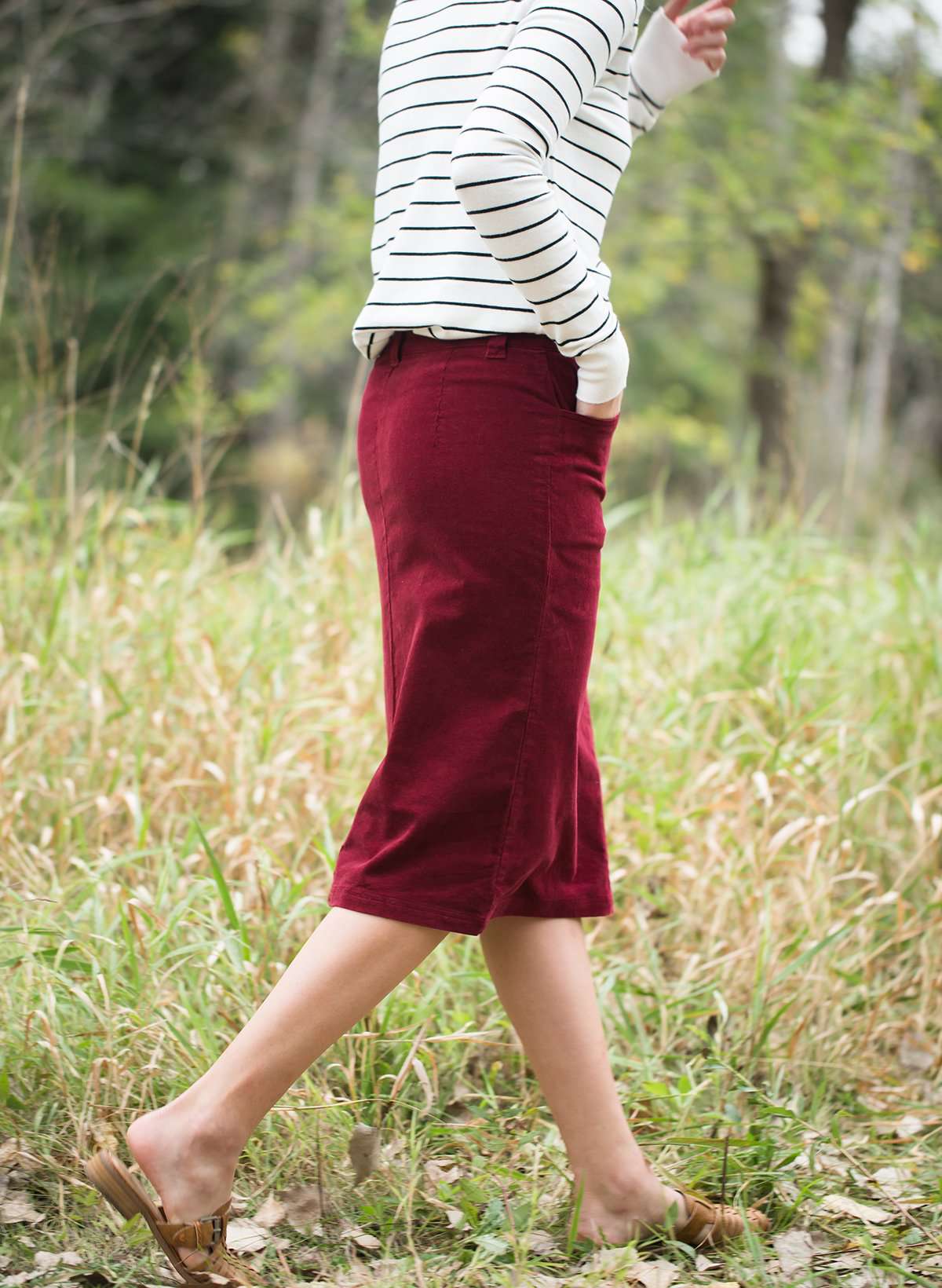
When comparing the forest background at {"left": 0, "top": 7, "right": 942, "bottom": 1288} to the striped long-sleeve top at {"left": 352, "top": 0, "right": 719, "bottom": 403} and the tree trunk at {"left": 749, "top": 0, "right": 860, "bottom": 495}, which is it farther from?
the tree trunk at {"left": 749, "top": 0, "right": 860, "bottom": 495}

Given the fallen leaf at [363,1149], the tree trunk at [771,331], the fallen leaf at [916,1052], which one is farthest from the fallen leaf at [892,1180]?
the tree trunk at [771,331]

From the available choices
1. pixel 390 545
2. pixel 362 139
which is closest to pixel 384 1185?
pixel 390 545

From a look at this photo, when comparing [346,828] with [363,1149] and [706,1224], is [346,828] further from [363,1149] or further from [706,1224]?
[706,1224]

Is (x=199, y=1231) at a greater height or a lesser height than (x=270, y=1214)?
greater

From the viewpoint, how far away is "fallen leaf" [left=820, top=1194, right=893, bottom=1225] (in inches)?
75.1

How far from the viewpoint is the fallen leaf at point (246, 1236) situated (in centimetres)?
172

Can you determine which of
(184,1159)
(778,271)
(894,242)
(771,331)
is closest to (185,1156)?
(184,1159)

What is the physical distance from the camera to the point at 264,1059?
5.03 ft

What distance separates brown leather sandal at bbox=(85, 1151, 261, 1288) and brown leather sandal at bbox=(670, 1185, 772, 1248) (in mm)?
612

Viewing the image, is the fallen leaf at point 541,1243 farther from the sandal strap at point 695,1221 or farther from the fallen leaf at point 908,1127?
the fallen leaf at point 908,1127

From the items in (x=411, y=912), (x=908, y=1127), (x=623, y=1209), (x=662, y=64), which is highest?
(x=662, y=64)

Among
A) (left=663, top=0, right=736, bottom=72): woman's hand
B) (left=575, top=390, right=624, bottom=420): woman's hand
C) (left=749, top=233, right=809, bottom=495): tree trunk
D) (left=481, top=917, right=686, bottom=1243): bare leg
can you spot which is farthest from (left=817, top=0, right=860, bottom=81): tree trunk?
(left=481, top=917, right=686, bottom=1243): bare leg

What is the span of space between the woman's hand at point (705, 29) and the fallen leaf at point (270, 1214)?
1.85 meters

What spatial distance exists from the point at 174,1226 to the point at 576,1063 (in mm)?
553
